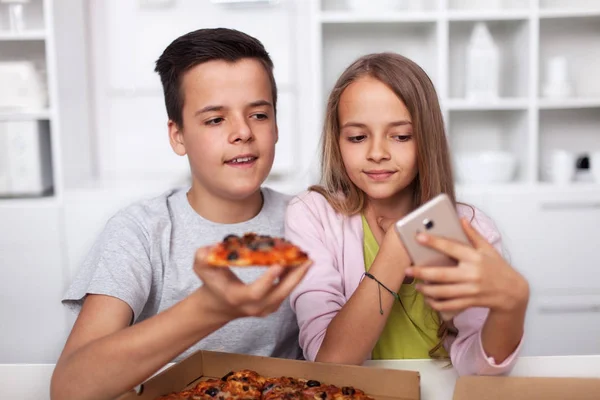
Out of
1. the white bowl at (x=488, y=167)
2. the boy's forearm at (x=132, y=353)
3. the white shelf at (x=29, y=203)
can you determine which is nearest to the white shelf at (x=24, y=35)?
the white shelf at (x=29, y=203)

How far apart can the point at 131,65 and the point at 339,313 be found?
7.14 feet

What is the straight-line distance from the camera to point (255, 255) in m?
0.75

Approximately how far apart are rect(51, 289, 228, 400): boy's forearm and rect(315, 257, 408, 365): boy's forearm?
0.27m

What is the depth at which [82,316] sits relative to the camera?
1060mm

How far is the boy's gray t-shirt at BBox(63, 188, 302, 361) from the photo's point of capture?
3.83ft

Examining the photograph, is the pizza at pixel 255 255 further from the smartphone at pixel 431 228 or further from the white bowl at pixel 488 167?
the white bowl at pixel 488 167

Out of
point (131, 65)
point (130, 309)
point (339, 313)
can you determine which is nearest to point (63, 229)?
point (131, 65)

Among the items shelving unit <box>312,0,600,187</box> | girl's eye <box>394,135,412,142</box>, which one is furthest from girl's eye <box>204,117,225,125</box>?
shelving unit <box>312,0,600,187</box>

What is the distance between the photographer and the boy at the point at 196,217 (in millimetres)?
1070

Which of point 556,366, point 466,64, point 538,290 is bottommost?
point 538,290

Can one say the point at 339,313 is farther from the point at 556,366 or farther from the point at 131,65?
the point at 131,65

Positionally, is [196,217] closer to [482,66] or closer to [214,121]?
[214,121]

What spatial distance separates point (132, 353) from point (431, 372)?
0.47 metres

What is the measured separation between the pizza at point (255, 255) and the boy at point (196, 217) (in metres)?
0.25
